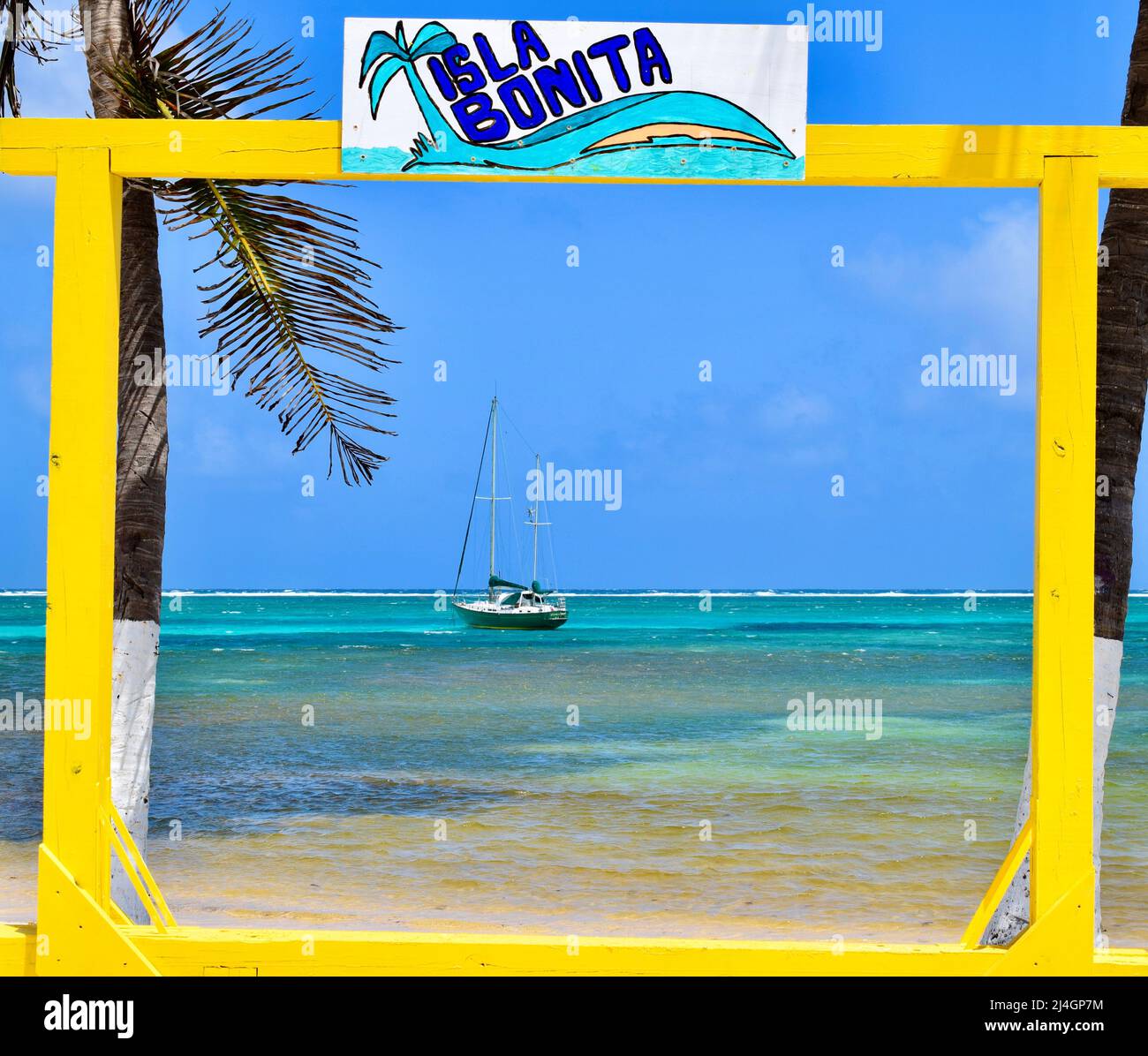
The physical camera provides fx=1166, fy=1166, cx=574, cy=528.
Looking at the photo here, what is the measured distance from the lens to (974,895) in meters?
8.77

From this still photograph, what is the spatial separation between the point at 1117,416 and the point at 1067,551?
1.54 meters

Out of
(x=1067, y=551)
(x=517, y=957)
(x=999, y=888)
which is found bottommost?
(x=517, y=957)

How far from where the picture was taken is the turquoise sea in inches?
336

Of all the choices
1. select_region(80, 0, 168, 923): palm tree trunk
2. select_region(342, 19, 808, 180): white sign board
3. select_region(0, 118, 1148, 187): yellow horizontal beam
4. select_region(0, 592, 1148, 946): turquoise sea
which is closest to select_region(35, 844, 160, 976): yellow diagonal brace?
select_region(80, 0, 168, 923): palm tree trunk

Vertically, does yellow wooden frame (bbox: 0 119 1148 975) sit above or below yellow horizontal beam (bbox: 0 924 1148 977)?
above

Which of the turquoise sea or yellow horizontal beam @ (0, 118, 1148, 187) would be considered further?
the turquoise sea

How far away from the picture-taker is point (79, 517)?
3.60 metres

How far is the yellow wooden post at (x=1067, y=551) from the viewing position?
3533 mm

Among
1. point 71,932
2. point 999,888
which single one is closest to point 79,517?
point 71,932

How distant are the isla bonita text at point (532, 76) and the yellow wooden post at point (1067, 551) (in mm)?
1311

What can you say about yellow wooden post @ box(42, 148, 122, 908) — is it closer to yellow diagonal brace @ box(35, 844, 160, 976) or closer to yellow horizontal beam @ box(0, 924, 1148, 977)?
yellow diagonal brace @ box(35, 844, 160, 976)

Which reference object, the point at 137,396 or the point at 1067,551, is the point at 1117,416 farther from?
the point at 137,396

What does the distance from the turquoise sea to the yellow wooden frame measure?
166 inches

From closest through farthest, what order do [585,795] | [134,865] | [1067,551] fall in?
[1067,551] → [134,865] → [585,795]
